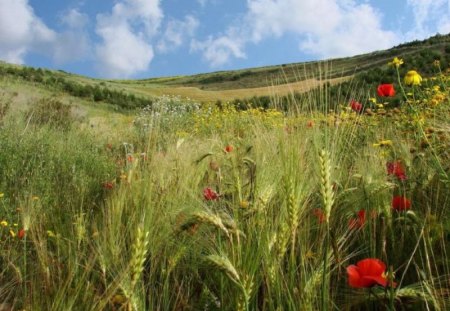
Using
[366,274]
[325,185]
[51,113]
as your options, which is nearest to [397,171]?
[325,185]

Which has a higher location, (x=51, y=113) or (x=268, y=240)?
(x=51, y=113)

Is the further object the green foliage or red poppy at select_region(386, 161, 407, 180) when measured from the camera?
the green foliage

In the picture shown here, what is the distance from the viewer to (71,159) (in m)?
4.97

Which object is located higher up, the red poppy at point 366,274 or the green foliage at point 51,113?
the green foliage at point 51,113

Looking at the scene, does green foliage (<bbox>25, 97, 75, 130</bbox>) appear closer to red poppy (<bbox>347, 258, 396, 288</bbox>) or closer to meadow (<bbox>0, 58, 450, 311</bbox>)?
meadow (<bbox>0, 58, 450, 311</bbox>)

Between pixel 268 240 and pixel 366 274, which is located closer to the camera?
pixel 366 274

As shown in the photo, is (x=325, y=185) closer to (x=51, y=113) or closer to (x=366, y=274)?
(x=366, y=274)

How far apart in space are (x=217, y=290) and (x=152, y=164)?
757mm

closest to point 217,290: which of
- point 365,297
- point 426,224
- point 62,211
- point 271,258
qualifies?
point 271,258

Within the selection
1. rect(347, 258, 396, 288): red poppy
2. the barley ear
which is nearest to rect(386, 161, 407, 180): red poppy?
the barley ear

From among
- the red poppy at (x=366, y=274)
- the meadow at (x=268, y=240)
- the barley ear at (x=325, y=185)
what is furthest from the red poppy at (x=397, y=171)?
the red poppy at (x=366, y=274)

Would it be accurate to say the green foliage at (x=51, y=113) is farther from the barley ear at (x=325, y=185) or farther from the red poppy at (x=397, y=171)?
the barley ear at (x=325, y=185)

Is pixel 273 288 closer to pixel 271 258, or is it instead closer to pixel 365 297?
pixel 271 258

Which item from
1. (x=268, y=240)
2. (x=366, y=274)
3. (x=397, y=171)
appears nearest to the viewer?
(x=366, y=274)
